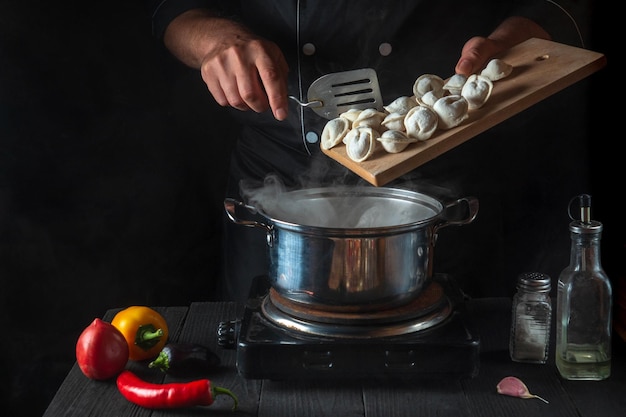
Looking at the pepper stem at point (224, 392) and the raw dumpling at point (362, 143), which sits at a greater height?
the raw dumpling at point (362, 143)

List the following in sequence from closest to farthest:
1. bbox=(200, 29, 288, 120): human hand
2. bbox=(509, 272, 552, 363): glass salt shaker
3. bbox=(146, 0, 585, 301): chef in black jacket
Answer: bbox=(509, 272, 552, 363): glass salt shaker, bbox=(200, 29, 288, 120): human hand, bbox=(146, 0, 585, 301): chef in black jacket

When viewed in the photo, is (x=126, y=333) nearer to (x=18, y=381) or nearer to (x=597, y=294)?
(x=597, y=294)

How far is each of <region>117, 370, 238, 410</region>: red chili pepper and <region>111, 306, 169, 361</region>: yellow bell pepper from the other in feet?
0.53

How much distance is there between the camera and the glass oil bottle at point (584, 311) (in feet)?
4.36

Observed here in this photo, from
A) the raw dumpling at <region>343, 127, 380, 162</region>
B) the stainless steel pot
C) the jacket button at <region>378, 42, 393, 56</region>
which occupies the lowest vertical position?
the stainless steel pot

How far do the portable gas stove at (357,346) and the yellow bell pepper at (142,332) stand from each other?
21cm

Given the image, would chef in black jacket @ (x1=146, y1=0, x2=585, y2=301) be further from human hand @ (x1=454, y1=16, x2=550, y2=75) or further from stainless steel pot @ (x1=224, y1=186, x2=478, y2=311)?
stainless steel pot @ (x1=224, y1=186, x2=478, y2=311)

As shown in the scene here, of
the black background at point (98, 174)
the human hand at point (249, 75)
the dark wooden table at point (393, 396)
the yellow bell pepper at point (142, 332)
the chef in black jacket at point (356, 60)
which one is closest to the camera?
the dark wooden table at point (393, 396)

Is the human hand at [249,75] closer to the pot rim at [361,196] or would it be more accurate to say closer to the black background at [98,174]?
the pot rim at [361,196]

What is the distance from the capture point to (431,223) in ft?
4.53

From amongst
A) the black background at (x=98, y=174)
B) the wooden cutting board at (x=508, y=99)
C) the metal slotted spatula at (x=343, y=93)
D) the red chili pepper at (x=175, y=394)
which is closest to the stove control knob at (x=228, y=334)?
the red chili pepper at (x=175, y=394)

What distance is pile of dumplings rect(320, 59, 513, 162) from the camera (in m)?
1.49

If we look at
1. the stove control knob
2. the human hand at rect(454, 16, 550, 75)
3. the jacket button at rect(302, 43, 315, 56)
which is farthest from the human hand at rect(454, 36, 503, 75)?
the stove control knob

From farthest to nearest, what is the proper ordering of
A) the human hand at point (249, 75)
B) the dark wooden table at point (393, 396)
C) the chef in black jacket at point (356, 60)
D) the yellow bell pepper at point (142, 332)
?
1. the chef in black jacket at point (356, 60)
2. the human hand at point (249, 75)
3. the yellow bell pepper at point (142, 332)
4. the dark wooden table at point (393, 396)
